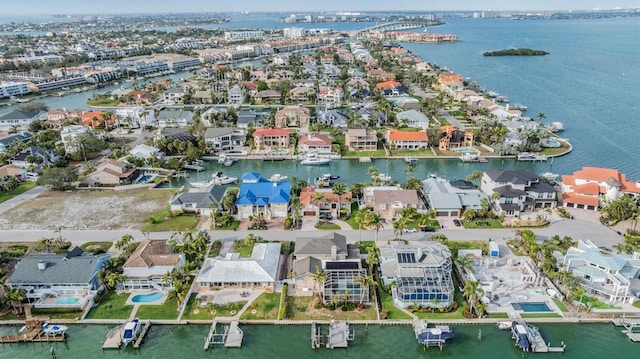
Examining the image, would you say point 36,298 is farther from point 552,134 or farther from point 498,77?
point 498,77

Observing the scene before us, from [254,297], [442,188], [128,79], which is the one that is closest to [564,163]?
[442,188]

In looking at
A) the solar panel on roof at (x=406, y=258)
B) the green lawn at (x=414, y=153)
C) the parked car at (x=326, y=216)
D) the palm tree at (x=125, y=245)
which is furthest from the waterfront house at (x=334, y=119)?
the palm tree at (x=125, y=245)

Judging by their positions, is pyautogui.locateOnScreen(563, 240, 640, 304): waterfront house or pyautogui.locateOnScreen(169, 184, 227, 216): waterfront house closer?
pyautogui.locateOnScreen(563, 240, 640, 304): waterfront house

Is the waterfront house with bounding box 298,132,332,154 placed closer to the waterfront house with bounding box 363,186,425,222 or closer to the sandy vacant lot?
the waterfront house with bounding box 363,186,425,222

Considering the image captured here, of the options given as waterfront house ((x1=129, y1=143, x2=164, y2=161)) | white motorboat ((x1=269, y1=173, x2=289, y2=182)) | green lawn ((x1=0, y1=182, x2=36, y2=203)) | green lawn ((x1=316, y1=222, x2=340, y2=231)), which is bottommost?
green lawn ((x1=316, y1=222, x2=340, y2=231))

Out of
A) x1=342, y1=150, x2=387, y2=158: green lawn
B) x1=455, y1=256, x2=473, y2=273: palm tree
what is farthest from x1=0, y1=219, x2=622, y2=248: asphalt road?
x1=342, y1=150, x2=387, y2=158: green lawn

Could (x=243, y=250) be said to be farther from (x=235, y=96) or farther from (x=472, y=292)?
(x=235, y=96)

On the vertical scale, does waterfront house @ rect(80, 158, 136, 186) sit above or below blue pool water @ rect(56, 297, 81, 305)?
above
